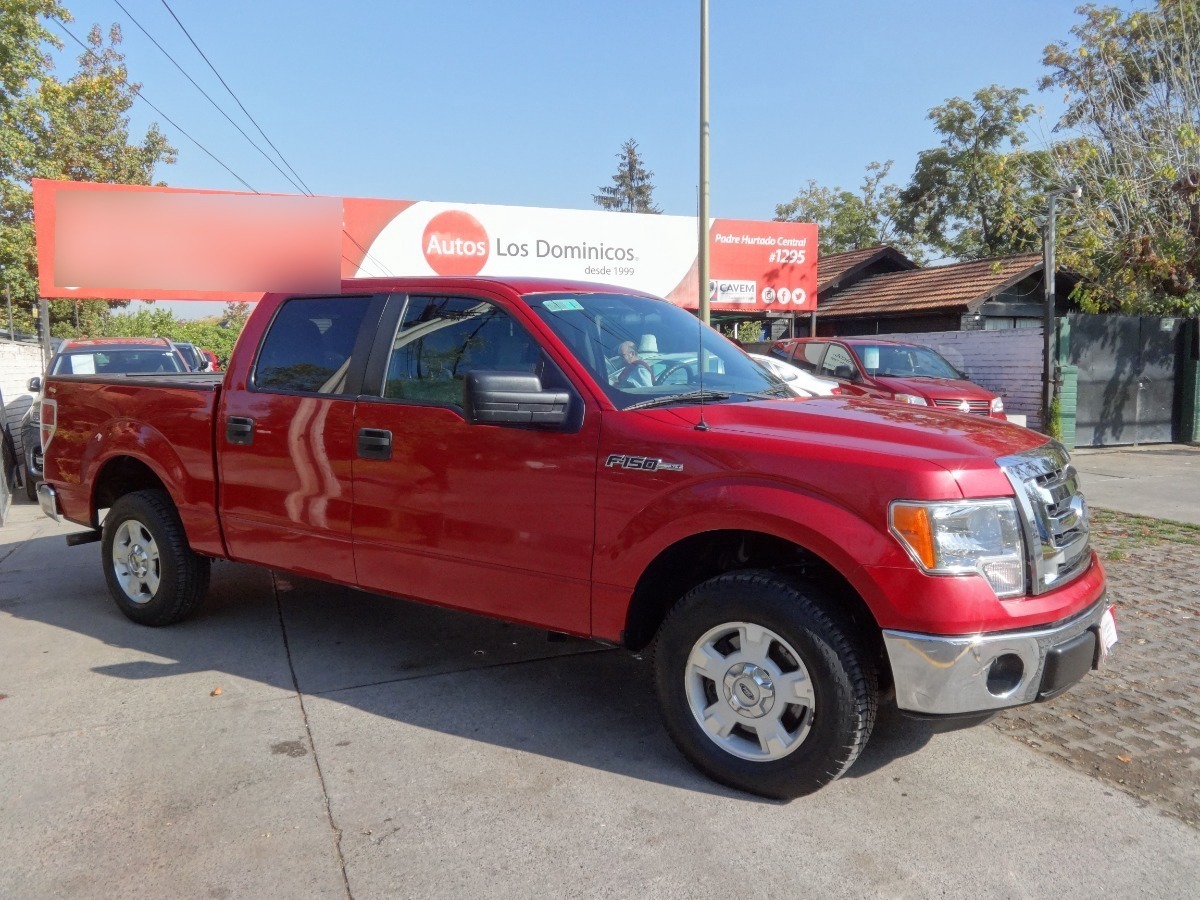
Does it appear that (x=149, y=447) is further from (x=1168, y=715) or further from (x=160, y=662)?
(x=1168, y=715)

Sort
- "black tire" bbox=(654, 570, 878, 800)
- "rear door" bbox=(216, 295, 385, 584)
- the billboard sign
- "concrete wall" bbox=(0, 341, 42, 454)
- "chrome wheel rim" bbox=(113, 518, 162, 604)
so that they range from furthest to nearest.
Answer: "concrete wall" bbox=(0, 341, 42, 454), the billboard sign, "chrome wheel rim" bbox=(113, 518, 162, 604), "rear door" bbox=(216, 295, 385, 584), "black tire" bbox=(654, 570, 878, 800)

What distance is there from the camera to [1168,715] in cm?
425

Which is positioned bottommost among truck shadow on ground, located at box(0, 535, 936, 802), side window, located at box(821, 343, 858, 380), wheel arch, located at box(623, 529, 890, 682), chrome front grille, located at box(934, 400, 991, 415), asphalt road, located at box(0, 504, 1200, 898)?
asphalt road, located at box(0, 504, 1200, 898)

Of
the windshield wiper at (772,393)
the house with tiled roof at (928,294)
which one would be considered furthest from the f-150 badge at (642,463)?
the house with tiled roof at (928,294)

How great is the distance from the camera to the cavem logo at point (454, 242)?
17.0 meters

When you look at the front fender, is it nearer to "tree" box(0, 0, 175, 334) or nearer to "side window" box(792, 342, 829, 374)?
Answer: "side window" box(792, 342, 829, 374)

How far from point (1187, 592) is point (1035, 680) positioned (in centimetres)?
396

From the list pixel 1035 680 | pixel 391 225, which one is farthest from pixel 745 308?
pixel 1035 680

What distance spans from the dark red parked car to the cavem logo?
6.18 meters

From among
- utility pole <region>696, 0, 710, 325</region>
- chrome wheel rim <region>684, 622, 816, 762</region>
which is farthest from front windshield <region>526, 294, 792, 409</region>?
utility pole <region>696, 0, 710, 325</region>

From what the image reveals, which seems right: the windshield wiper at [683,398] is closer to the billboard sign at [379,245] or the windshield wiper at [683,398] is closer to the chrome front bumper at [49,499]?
the billboard sign at [379,245]

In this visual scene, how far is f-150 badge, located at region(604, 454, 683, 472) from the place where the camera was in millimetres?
3533

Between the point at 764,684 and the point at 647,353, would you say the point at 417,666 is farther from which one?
the point at 764,684

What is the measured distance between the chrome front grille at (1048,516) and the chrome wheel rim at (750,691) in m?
0.88
